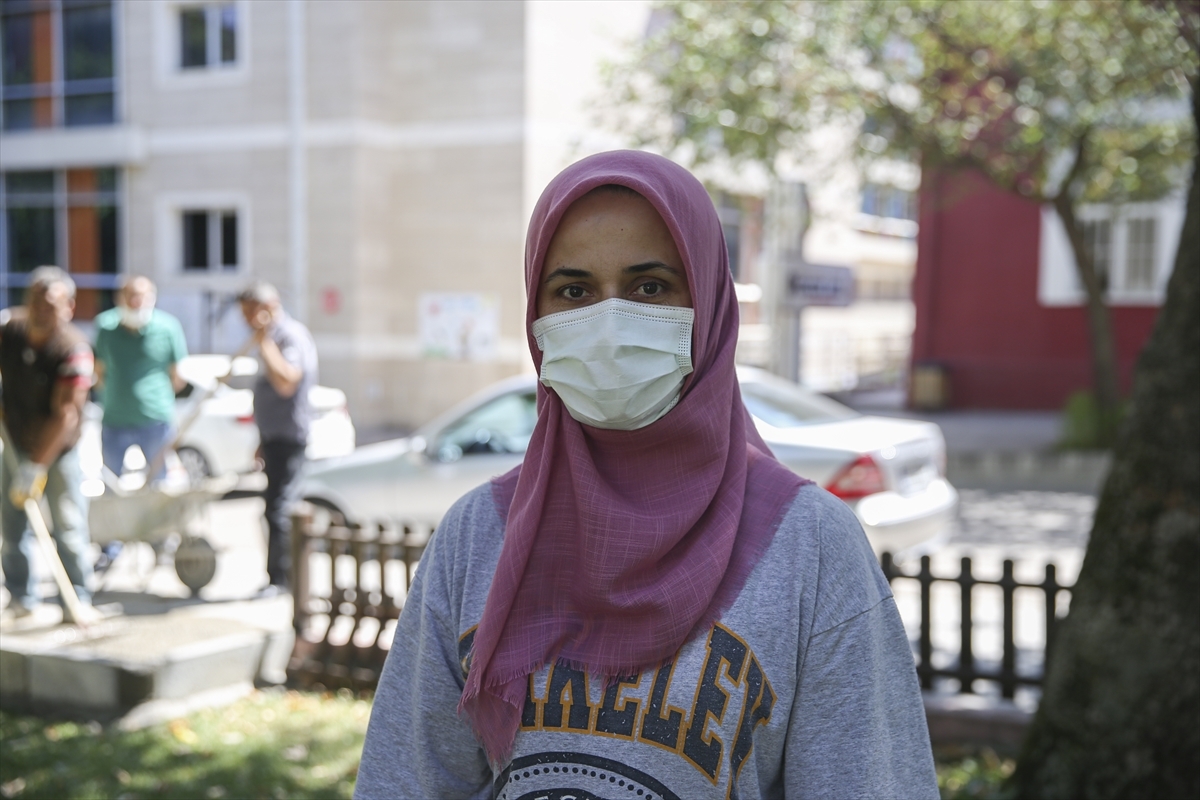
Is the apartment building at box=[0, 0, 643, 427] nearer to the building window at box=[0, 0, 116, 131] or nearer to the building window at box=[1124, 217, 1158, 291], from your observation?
the building window at box=[0, 0, 116, 131]

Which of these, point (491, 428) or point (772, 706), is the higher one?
point (772, 706)

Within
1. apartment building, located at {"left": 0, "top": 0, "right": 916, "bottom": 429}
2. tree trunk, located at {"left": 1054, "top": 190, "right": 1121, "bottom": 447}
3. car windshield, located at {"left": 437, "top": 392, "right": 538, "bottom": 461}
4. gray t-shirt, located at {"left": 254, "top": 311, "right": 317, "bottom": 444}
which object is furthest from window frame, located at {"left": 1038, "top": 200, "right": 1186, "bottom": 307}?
gray t-shirt, located at {"left": 254, "top": 311, "right": 317, "bottom": 444}

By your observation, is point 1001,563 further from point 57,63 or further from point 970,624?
point 57,63

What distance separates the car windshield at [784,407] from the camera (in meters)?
7.86

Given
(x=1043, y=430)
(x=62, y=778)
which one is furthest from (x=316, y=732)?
(x=1043, y=430)

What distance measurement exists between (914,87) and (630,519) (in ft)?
45.3

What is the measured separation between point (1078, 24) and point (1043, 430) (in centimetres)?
634

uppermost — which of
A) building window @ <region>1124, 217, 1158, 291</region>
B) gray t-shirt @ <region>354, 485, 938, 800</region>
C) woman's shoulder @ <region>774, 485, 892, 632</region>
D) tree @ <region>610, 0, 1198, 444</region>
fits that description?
tree @ <region>610, 0, 1198, 444</region>

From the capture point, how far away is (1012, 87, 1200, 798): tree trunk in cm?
362

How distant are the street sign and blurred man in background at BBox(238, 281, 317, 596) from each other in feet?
22.4

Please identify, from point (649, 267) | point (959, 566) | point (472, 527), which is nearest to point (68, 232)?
point (959, 566)

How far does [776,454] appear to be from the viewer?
7332 mm

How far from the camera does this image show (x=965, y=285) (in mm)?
19672

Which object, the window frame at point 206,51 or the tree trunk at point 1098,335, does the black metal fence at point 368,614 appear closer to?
the tree trunk at point 1098,335
